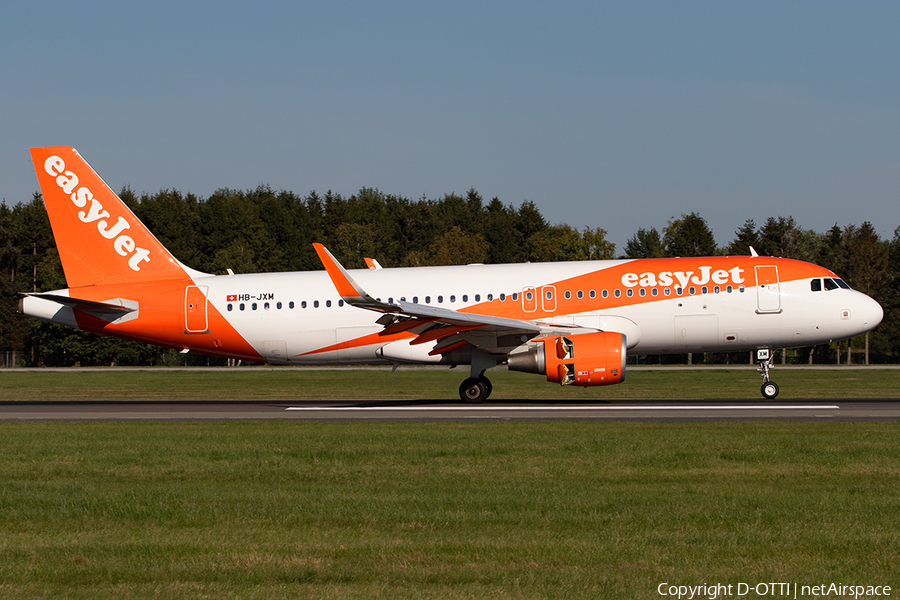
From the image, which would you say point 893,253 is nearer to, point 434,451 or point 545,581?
point 434,451

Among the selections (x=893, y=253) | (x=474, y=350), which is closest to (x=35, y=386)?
(x=474, y=350)

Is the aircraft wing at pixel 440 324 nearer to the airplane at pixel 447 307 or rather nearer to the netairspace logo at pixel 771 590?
the airplane at pixel 447 307

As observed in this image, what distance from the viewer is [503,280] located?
88.7 ft

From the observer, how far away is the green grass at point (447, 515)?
7480mm

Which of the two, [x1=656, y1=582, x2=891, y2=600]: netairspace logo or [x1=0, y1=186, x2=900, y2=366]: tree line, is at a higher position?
[x1=0, y1=186, x2=900, y2=366]: tree line

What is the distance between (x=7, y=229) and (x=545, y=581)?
97101mm

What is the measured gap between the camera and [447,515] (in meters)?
9.88

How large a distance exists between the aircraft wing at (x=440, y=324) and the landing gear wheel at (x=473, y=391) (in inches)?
56.2

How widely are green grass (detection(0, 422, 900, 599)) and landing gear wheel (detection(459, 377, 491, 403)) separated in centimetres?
1015

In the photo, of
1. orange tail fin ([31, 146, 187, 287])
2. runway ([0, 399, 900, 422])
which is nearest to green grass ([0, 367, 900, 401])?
runway ([0, 399, 900, 422])

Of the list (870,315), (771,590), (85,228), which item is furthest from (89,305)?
(771,590)

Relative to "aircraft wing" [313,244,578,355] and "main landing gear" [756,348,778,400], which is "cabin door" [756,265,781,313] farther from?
"aircraft wing" [313,244,578,355]

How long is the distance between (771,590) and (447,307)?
2020 cm

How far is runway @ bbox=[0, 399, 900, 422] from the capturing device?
70.4 ft
